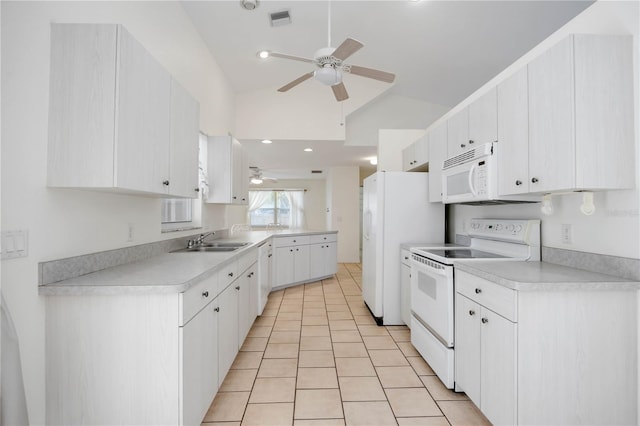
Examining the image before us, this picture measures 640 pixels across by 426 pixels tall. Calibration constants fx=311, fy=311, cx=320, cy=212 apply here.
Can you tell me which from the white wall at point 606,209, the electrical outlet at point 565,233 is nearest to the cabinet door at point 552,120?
the white wall at point 606,209

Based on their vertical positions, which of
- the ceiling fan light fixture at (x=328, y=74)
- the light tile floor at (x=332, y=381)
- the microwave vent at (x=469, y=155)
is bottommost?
the light tile floor at (x=332, y=381)

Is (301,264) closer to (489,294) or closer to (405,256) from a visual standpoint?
(405,256)

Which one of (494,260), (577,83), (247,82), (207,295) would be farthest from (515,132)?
(247,82)

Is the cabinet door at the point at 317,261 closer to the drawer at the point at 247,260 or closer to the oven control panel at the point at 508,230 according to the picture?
the drawer at the point at 247,260

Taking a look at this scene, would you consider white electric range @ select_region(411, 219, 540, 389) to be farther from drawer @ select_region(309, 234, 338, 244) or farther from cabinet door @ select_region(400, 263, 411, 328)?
drawer @ select_region(309, 234, 338, 244)

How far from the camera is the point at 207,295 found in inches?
65.5

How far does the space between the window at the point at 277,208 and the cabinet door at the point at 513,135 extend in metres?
7.83

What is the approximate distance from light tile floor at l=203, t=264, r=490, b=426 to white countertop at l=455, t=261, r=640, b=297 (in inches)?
33.8

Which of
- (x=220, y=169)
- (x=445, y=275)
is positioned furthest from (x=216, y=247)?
(x=445, y=275)

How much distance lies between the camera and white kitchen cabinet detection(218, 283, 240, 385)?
1.91 metres

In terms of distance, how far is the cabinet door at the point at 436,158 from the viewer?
2.82m

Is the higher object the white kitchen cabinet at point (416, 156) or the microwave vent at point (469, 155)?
the white kitchen cabinet at point (416, 156)

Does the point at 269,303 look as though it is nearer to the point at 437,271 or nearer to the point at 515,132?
the point at 437,271

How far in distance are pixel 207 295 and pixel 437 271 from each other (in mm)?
1500
